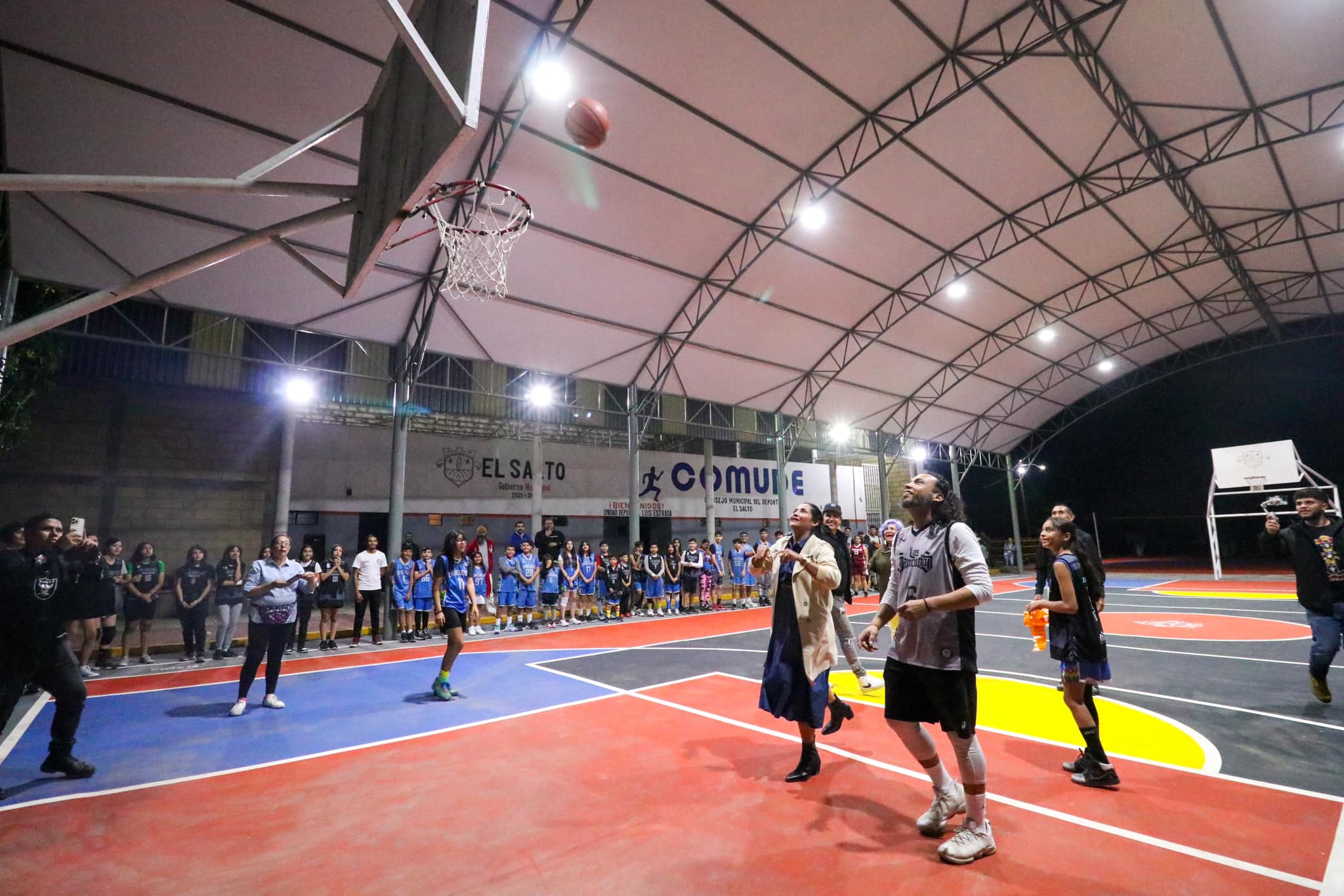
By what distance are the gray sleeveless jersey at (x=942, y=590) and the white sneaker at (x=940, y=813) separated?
0.81 m

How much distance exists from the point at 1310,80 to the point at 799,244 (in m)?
9.22

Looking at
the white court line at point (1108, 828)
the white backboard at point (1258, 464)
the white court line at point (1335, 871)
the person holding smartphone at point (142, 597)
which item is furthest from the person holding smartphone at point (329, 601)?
the white backboard at point (1258, 464)

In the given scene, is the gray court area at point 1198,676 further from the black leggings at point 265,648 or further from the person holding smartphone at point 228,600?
the person holding smartphone at point 228,600

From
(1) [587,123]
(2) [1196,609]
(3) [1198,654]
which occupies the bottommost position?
(2) [1196,609]

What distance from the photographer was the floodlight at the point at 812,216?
12.5 meters

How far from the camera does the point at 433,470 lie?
17.8 m

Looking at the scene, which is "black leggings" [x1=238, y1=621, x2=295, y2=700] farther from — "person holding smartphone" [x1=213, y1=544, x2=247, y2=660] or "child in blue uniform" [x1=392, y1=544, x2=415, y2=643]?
"child in blue uniform" [x1=392, y1=544, x2=415, y2=643]

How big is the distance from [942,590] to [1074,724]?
3.36m

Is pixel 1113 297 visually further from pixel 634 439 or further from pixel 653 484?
pixel 653 484

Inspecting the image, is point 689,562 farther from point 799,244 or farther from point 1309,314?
point 1309,314

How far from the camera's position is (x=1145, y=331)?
886 inches

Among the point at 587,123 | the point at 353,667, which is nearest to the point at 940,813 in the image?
the point at 587,123

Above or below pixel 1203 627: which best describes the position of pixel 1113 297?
above

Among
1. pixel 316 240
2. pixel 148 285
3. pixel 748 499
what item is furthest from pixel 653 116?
pixel 748 499
